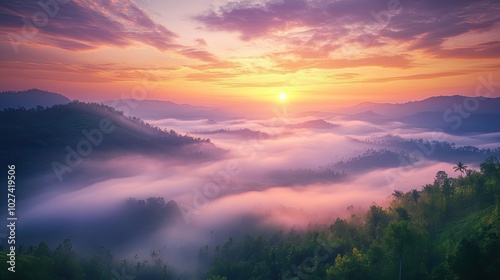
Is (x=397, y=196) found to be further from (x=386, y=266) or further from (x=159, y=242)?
(x=159, y=242)

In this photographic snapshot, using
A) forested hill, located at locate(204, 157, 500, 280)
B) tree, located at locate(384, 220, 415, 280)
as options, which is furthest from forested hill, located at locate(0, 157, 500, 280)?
tree, located at locate(384, 220, 415, 280)

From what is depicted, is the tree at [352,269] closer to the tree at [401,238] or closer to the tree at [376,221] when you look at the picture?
the tree at [401,238]

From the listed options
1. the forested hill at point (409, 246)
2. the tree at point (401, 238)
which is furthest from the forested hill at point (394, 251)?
the tree at point (401, 238)

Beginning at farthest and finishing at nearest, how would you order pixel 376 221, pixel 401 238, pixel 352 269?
pixel 376 221 → pixel 352 269 → pixel 401 238

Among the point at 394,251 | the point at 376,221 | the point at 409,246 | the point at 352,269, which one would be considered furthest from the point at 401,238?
the point at 376,221

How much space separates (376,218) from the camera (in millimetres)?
76125

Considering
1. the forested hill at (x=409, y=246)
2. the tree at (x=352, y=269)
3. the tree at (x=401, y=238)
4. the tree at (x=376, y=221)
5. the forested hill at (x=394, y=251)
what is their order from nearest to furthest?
the forested hill at (x=409, y=246) → the forested hill at (x=394, y=251) → the tree at (x=401, y=238) → the tree at (x=352, y=269) → the tree at (x=376, y=221)

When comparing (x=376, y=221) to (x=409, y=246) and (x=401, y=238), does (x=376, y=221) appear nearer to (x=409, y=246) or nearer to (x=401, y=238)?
(x=409, y=246)

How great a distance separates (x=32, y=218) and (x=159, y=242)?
94.8 meters

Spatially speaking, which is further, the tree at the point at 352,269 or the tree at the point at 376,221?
the tree at the point at 376,221

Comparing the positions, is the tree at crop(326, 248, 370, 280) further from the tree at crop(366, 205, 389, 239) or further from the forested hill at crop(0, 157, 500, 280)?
the tree at crop(366, 205, 389, 239)

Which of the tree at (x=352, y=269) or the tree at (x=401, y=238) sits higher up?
the tree at (x=401, y=238)

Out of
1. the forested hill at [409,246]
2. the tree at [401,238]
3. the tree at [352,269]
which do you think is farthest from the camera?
the tree at [352,269]

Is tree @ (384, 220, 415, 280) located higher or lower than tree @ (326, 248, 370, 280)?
higher
